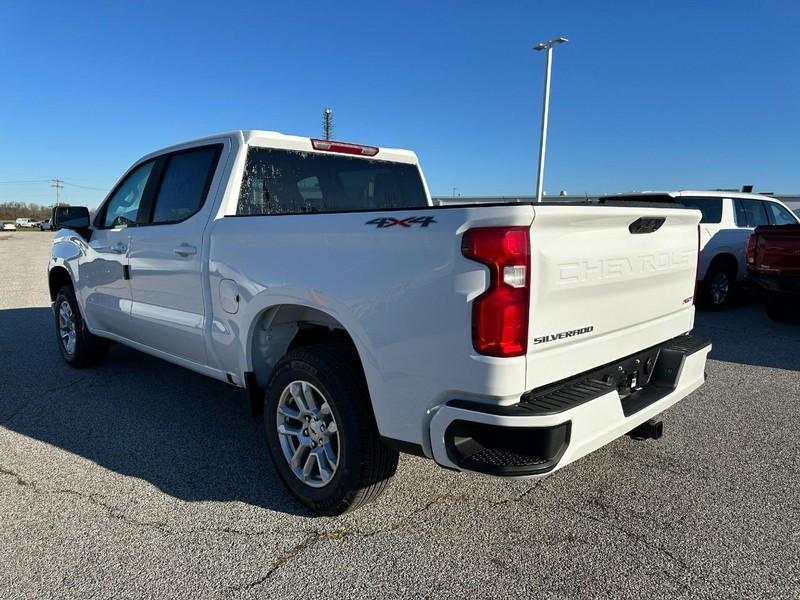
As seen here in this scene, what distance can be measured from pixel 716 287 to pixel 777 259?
206cm

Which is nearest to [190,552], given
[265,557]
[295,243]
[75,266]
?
[265,557]

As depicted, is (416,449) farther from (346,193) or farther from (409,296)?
(346,193)

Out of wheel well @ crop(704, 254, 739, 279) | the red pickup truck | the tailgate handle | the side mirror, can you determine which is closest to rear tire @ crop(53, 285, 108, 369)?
the side mirror

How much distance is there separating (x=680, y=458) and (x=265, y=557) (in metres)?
2.55

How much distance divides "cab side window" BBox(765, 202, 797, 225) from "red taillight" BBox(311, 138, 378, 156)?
8993 millimetres

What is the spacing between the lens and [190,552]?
2600 millimetres

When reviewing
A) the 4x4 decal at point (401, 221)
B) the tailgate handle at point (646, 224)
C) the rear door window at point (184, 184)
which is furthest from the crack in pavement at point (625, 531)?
the rear door window at point (184, 184)

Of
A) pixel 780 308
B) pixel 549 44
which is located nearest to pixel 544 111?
pixel 549 44

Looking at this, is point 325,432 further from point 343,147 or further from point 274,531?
point 343,147

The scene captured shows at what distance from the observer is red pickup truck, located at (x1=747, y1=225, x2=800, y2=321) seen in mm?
7086

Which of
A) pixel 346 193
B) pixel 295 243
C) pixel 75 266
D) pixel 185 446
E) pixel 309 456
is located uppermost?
pixel 346 193

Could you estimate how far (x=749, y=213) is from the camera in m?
9.84

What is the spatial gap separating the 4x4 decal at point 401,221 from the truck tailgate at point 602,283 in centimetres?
42

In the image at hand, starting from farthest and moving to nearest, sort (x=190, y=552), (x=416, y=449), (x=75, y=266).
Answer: (x=75, y=266), (x=190, y=552), (x=416, y=449)
